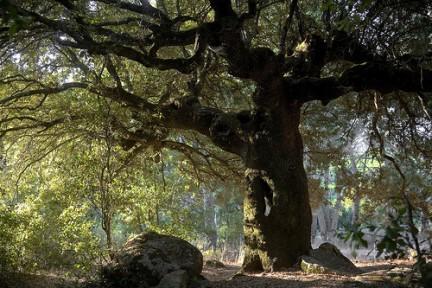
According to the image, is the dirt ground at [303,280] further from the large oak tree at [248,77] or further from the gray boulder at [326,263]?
the large oak tree at [248,77]

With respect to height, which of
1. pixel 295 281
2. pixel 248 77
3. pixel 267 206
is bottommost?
pixel 295 281

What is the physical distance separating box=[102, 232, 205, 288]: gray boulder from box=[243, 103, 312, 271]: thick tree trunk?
1.48m

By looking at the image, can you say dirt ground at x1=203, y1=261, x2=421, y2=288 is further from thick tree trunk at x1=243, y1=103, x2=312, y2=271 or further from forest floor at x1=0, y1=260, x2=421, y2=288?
thick tree trunk at x1=243, y1=103, x2=312, y2=271

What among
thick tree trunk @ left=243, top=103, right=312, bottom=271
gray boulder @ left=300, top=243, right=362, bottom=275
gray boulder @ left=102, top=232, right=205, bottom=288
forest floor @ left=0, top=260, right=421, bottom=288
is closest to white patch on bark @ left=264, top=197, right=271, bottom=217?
thick tree trunk @ left=243, top=103, right=312, bottom=271

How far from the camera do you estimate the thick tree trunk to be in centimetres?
797

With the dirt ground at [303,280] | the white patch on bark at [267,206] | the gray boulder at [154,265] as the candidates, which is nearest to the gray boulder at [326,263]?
the dirt ground at [303,280]

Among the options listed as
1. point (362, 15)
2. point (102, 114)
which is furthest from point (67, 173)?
point (362, 15)

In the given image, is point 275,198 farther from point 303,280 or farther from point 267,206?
point 303,280

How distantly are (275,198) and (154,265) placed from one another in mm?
2716

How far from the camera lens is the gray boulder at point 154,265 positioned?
237 inches

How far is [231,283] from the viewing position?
22.4 ft

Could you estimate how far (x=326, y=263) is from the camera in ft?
25.4

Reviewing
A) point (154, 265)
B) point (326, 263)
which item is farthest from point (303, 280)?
point (154, 265)

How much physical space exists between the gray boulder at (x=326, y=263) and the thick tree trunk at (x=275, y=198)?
10.5 inches
